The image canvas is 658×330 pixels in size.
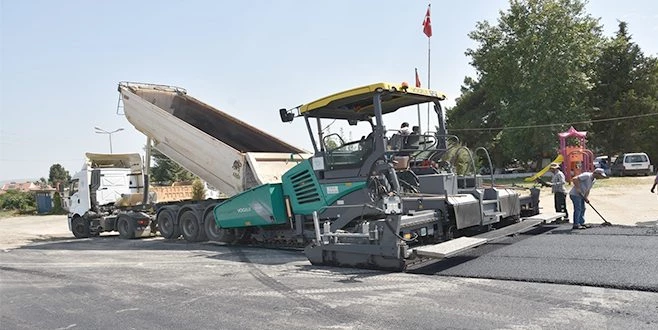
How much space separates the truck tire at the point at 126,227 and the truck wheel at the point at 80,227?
55.6 inches

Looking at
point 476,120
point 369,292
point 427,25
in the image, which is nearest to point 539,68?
point 476,120

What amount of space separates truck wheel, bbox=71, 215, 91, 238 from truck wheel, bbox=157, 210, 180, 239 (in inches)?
134

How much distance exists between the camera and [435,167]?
886cm

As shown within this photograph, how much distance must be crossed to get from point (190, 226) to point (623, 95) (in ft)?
117

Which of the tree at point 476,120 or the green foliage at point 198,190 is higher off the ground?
the tree at point 476,120

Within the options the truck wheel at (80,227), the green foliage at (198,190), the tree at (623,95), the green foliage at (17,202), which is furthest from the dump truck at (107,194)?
the tree at (623,95)

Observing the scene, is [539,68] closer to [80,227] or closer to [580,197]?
[580,197]

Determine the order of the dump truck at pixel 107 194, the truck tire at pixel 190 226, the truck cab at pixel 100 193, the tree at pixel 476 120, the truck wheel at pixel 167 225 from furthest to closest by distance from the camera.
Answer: the tree at pixel 476 120, the truck cab at pixel 100 193, the dump truck at pixel 107 194, the truck wheel at pixel 167 225, the truck tire at pixel 190 226

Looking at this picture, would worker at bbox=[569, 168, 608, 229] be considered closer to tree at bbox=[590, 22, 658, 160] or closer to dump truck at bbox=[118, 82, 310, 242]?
dump truck at bbox=[118, 82, 310, 242]

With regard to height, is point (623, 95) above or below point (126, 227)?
above

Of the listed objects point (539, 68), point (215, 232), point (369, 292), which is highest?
point (539, 68)

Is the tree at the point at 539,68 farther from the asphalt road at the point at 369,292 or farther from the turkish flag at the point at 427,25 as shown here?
the asphalt road at the point at 369,292

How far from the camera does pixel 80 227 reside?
50.9 feet

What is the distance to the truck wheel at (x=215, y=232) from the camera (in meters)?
11.1
